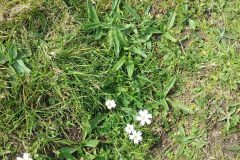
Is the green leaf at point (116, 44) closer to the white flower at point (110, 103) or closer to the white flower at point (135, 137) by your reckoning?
the white flower at point (110, 103)

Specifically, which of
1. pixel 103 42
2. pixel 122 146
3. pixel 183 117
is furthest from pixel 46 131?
pixel 183 117

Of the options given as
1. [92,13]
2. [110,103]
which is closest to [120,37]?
[92,13]

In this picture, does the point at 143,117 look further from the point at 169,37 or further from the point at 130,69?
the point at 169,37

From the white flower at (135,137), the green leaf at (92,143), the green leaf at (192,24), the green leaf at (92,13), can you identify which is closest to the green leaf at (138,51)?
the green leaf at (92,13)

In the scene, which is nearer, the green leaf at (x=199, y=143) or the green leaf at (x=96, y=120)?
the green leaf at (x=96, y=120)

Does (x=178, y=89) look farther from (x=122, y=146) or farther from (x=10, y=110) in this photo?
(x=10, y=110)
